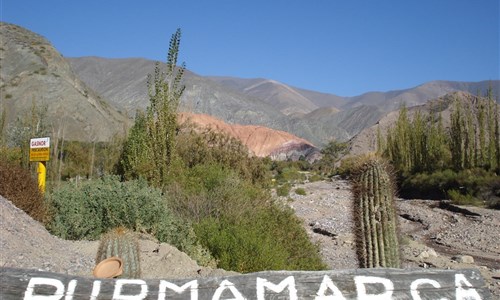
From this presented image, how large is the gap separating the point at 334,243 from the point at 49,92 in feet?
124

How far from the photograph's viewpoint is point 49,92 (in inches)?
1907

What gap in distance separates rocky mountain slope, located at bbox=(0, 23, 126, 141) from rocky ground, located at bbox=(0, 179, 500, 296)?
24101mm

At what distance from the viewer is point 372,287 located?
3.96 meters

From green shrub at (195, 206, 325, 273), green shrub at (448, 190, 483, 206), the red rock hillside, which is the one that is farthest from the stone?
the red rock hillside

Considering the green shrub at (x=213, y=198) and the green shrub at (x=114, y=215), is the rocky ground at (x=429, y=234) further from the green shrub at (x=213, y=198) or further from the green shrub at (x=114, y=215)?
the green shrub at (x=114, y=215)

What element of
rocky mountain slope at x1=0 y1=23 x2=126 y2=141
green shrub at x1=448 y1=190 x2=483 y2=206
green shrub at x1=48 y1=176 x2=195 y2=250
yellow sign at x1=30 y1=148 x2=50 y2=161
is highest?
rocky mountain slope at x1=0 y1=23 x2=126 y2=141

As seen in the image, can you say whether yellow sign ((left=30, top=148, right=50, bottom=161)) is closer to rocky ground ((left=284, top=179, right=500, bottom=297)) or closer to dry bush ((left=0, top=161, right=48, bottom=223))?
dry bush ((left=0, top=161, right=48, bottom=223))

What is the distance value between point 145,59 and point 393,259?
141611 millimetres

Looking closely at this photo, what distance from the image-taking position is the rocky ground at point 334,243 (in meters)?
Answer: 7.96

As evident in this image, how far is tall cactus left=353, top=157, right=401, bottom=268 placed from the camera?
7.08 meters

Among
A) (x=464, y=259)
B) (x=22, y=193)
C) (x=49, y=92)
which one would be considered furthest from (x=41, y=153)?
(x=49, y=92)

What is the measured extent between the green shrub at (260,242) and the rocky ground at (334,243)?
76 cm

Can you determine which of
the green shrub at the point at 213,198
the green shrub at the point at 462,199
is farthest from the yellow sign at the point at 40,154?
the green shrub at the point at 462,199

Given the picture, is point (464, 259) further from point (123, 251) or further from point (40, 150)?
point (123, 251)
